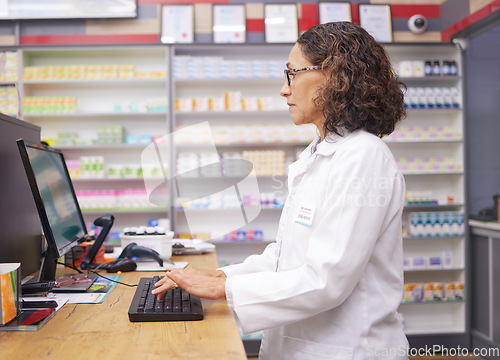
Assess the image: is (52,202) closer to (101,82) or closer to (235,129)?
(235,129)

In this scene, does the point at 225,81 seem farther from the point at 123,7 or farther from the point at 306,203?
the point at 306,203

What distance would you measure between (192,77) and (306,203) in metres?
3.04

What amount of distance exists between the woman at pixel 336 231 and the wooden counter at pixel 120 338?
99 millimetres

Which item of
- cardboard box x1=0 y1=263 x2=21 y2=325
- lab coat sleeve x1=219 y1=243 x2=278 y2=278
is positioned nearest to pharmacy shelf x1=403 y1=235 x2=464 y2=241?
lab coat sleeve x1=219 y1=243 x2=278 y2=278

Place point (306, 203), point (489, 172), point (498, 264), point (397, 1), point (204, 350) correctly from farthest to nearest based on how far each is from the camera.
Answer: point (397, 1) < point (489, 172) < point (498, 264) < point (306, 203) < point (204, 350)

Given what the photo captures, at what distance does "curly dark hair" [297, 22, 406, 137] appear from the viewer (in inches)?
46.4

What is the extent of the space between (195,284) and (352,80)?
68 centimetres

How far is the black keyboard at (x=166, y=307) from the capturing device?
1.09m

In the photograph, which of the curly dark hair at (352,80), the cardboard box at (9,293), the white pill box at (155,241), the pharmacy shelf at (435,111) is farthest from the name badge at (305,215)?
the pharmacy shelf at (435,111)

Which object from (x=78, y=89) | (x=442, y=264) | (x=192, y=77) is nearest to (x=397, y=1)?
(x=192, y=77)

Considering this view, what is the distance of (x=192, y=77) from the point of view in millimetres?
3982

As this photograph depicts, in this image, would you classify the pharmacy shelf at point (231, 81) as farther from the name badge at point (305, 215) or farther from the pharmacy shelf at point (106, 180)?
the name badge at point (305, 215)

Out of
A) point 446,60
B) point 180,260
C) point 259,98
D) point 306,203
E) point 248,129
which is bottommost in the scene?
point 180,260

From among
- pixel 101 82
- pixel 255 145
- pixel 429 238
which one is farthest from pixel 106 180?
pixel 429 238
